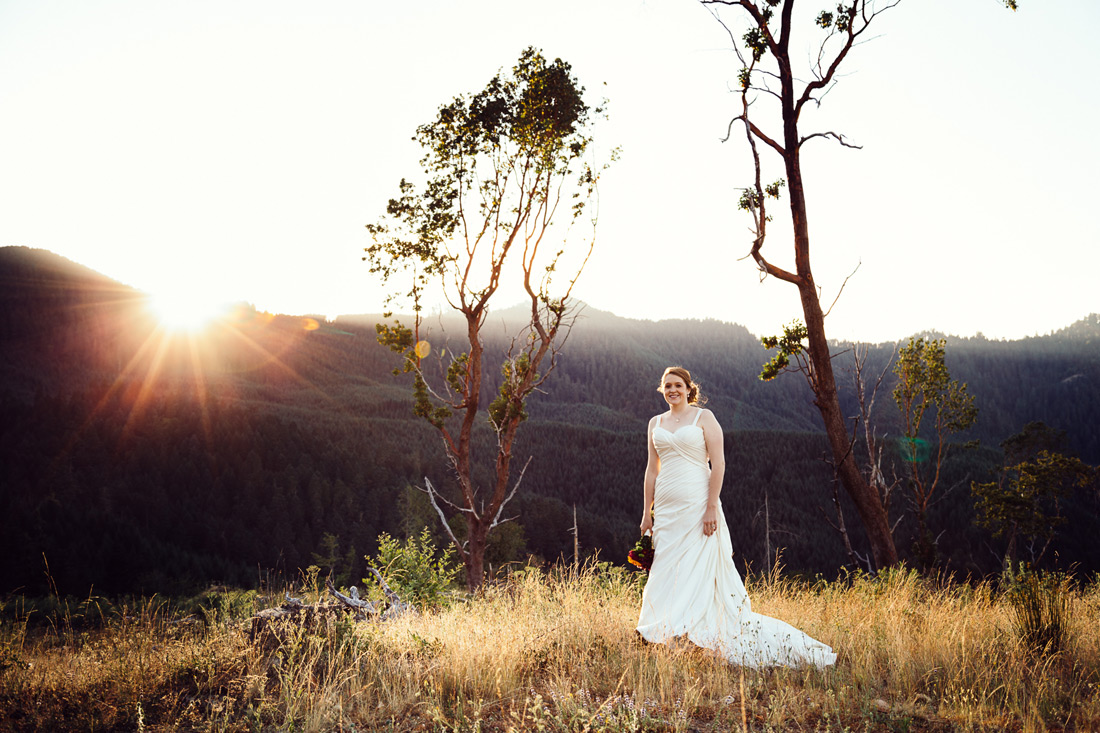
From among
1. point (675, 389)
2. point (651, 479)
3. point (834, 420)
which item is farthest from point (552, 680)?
point (834, 420)

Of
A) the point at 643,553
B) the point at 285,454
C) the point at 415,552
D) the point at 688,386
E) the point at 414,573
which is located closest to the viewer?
the point at 643,553

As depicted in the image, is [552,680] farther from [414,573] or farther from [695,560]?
[414,573]

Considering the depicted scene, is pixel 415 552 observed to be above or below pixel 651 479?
below

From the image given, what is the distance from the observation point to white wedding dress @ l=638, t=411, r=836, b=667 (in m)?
4.60

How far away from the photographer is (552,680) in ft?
13.9

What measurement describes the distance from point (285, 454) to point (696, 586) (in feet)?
261

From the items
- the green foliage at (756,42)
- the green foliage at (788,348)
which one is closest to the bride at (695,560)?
the green foliage at (788,348)

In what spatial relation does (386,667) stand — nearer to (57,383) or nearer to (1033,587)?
(1033,587)

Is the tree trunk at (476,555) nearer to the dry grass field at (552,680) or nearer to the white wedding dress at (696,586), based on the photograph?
the dry grass field at (552,680)

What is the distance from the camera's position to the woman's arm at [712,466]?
202 inches

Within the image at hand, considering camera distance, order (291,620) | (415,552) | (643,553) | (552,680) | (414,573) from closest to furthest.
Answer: (552,680)
(291,620)
(643,553)
(414,573)
(415,552)

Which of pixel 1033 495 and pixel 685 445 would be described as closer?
pixel 685 445

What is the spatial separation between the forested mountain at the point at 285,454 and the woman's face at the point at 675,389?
4982mm

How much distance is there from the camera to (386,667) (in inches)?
171
